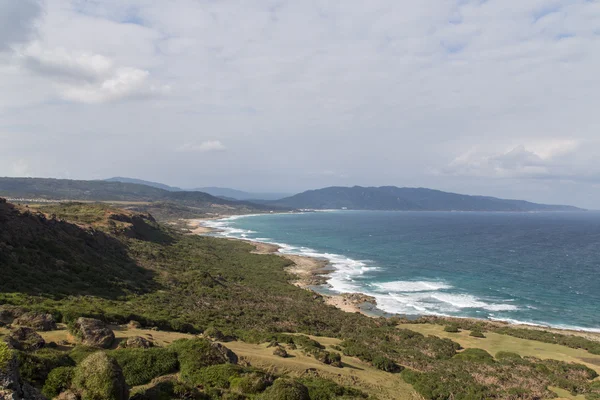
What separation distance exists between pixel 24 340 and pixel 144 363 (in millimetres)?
5248

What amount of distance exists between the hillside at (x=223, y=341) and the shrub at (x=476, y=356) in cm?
24

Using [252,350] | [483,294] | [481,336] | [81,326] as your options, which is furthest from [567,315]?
[81,326]

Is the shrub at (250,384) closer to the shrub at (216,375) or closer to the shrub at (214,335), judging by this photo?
the shrub at (216,375)

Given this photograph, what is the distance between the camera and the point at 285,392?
Result: 11953 mm

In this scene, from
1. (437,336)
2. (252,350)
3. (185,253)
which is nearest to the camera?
(252,350)

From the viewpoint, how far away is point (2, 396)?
6527 mm

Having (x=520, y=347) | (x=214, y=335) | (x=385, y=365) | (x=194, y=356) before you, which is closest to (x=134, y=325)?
(x=214, y=335)

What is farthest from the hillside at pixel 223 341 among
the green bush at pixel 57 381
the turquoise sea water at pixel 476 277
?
the turquoise sea water at pixel 476 277

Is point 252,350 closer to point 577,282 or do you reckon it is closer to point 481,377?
point 481,377

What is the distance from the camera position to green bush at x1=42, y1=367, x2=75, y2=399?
1019cm

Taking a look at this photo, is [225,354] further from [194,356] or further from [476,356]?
[476,356]

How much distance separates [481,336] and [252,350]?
29.1 meters

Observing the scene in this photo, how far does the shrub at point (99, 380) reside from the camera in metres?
9.96

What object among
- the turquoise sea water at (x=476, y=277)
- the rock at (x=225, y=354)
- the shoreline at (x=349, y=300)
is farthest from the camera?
the turquoise sea water at (x=476, y=277)
